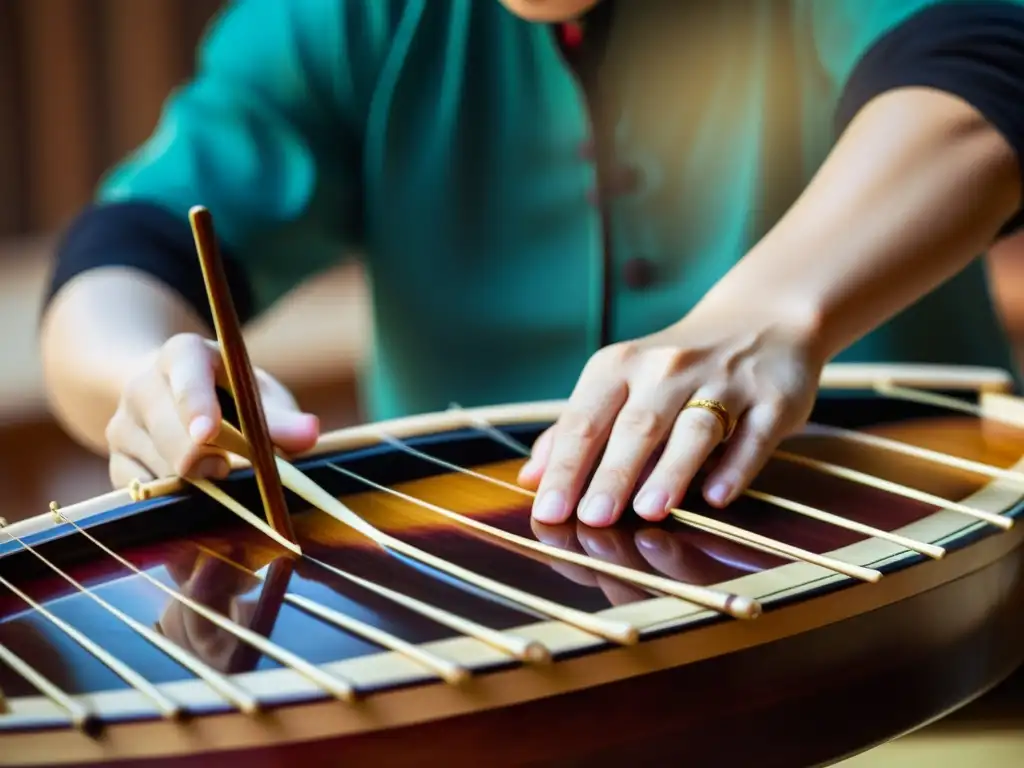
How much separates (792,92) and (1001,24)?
281mm

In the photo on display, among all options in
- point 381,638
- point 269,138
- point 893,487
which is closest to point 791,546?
point 893,487

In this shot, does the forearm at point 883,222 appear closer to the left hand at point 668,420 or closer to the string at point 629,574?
the left hand at point 668,420

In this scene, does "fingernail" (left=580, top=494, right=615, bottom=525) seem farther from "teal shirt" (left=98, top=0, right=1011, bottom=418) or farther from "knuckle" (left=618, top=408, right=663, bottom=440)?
"teal shirt" (left=98, top=0, right=1011, bottom=418)

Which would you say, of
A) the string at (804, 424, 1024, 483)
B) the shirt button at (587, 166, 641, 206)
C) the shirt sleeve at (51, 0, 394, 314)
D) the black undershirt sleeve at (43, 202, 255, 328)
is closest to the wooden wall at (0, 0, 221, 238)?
the shirt sleeve at (51, 0, 394, 314)

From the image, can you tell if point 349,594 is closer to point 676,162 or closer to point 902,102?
point 902,102

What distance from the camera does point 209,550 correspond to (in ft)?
2.19

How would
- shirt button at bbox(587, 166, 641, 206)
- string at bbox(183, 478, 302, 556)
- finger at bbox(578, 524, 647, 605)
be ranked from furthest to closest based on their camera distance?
shirt button at bbox(587, 166, 641, 206), string at bbox(183, 478, 302, 556), finger at bbox(578, 524, 647, 605)

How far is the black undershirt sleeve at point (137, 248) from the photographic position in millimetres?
1022

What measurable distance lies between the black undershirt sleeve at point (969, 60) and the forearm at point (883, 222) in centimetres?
1

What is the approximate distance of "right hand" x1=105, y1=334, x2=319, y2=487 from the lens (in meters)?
0.70

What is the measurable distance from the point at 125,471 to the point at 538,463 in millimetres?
297

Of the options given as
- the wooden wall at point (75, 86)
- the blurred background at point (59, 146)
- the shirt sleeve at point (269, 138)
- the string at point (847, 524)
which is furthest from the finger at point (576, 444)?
the wooden wall at point (75, 86)

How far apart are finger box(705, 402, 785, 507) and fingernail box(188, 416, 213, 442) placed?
0.31 m

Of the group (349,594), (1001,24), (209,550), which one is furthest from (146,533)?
(1001,24)
